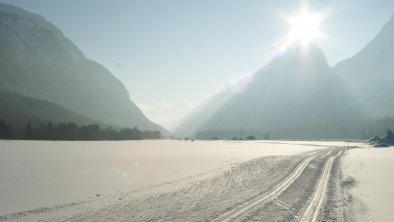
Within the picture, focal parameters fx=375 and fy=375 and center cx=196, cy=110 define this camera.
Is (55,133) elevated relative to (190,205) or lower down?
elevated

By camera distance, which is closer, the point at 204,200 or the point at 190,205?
the point at 190,205

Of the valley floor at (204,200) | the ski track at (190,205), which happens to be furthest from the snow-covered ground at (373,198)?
the ski track at (190,205)

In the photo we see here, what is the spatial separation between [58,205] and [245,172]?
735 inches

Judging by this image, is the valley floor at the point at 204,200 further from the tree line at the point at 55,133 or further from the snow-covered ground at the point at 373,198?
the tree line at the point at 55,133

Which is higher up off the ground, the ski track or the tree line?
the tree line

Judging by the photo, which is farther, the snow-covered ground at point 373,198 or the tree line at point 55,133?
the tree line at point 55,133

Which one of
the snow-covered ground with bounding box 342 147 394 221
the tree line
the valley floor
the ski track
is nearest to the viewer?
the ski track

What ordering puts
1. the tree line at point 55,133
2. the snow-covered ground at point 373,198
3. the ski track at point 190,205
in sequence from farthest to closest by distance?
the tree line at point 55,133 → the snow-covered ground at point 373,198 → the ski track at point 190,205

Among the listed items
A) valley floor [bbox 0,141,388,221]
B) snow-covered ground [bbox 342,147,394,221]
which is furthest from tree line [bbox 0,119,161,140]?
snow-covered ground [bbox 342,147,394,221]

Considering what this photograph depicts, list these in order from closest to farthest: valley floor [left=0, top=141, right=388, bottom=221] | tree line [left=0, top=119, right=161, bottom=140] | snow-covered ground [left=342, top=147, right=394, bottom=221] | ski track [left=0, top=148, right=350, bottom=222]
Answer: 1. ski track [left=0, top=148, right=350, bottom=222]
2. valley floor [left=0, top=141, right=388, bottom=221]
3. snow-covered ground [left=342, top=147, right=394, bottom=221]
4. tree line [left=0, top=119, right=161, bottom=140]

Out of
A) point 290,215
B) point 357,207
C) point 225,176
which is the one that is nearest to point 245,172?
point 225,176

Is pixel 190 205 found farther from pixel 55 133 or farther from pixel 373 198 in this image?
pixel 55 133

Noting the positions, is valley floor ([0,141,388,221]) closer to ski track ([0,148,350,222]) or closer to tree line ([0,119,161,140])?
ski track ([0,148,350,222])

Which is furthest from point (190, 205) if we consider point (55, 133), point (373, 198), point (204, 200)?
point (55, 133)
